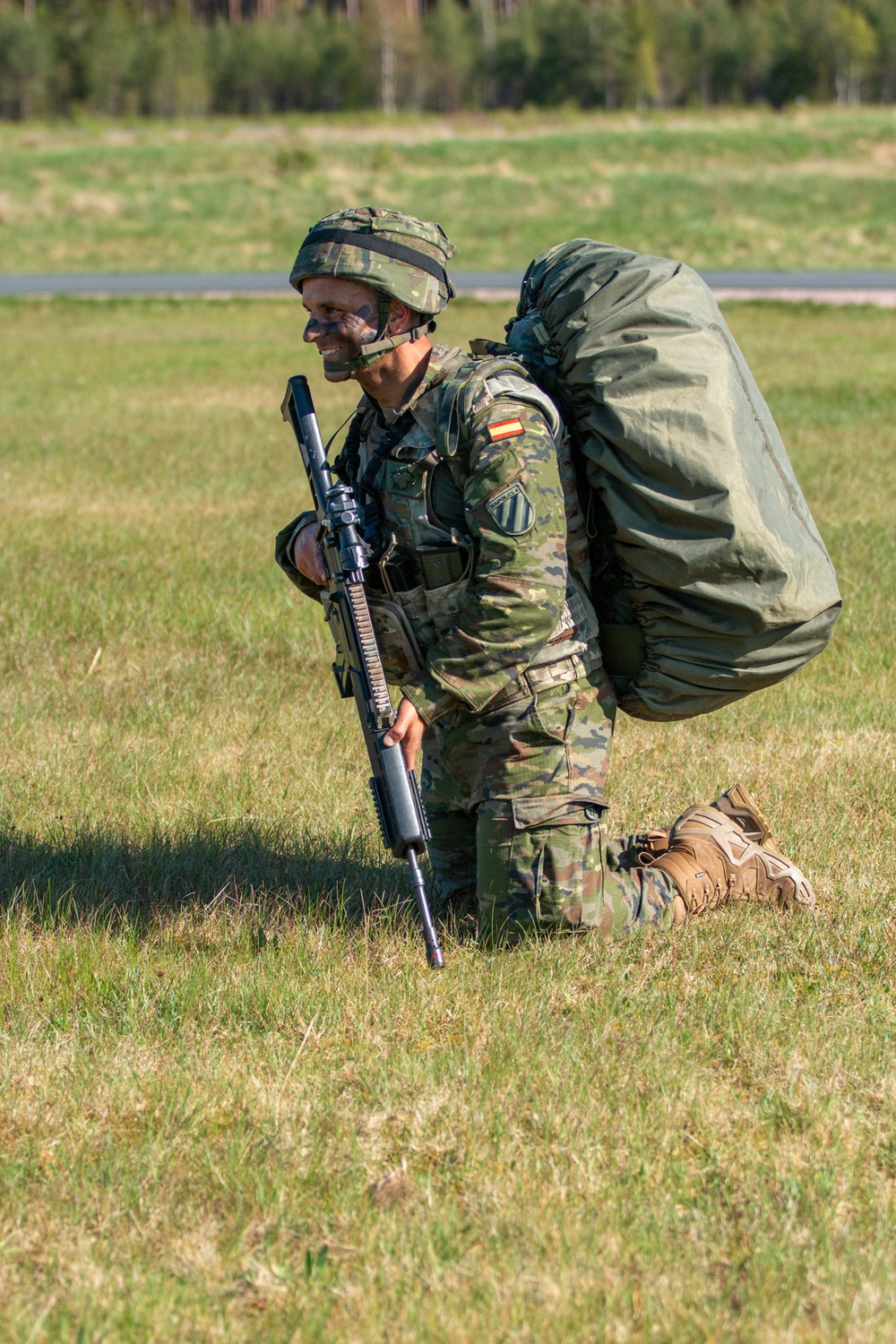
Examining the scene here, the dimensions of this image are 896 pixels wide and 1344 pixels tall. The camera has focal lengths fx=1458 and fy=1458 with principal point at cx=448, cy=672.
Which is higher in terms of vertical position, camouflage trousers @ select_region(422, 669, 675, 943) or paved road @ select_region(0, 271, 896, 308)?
camouflage trousers @ select_region(422, 669, 675, 943)

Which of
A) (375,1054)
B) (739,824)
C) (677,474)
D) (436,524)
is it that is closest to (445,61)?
(739,824)

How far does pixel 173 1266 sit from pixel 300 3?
5750 inches

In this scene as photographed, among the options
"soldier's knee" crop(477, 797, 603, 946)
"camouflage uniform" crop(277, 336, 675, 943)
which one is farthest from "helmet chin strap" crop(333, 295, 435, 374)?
"soldier's knee" crop(477, 797, 603, 946)

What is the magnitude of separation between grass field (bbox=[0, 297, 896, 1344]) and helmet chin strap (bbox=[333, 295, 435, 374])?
150 centimetres

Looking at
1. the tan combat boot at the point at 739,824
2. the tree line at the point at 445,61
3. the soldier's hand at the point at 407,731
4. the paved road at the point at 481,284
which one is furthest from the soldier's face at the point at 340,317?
the tree line at the point at 445,61

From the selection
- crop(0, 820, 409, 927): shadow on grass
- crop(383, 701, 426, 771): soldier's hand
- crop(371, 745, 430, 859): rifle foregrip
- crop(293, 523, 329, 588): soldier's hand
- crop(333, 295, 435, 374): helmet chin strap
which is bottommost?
crop(0, 820, 409, 927): shadow on grass

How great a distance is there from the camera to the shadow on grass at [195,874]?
4258 mm

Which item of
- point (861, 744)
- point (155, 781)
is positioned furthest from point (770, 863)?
point (155, 781)

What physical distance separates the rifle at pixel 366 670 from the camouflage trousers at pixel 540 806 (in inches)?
11.8

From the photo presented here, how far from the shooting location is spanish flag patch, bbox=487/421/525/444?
11.4ft

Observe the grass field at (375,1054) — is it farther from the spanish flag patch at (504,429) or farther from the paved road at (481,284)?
the paved road at (481,284)

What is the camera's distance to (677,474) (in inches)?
139

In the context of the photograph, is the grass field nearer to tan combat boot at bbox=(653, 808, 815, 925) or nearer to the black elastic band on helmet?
tan combat boot at bbox=(653, 808, 815, 925)

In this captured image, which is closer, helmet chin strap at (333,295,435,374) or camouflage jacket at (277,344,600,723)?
camouflage jacket at (277,344,600,723)
